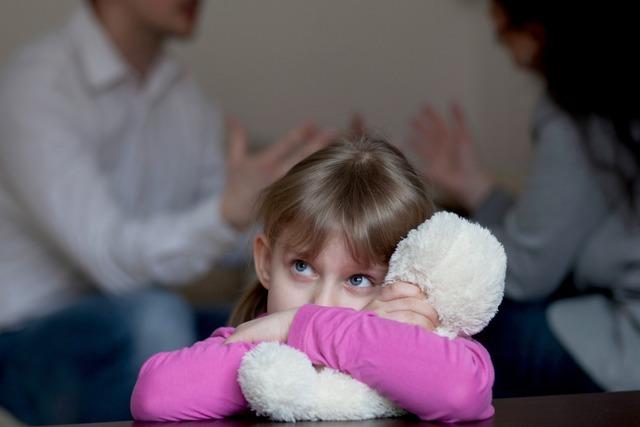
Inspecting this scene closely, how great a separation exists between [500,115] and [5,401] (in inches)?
67.8

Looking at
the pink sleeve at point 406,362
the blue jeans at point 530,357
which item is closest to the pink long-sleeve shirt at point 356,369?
the pink sleeve at point 406,362

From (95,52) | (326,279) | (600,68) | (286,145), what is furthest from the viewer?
(95,52)

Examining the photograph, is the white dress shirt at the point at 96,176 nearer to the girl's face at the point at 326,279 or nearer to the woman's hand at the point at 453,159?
the woman's hand at the point at 453,159

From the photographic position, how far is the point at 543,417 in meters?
0.74

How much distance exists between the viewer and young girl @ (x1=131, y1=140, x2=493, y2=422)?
28.9 inches

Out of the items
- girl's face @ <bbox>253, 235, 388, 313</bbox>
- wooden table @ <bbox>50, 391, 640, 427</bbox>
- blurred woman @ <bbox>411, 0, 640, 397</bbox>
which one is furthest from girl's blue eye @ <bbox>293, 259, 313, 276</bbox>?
blurred woman @ <bbox>411, 0, 640, 397</bbox>

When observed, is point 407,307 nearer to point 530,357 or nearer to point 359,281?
point 359,281

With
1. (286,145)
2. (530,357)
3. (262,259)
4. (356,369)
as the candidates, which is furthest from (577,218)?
(356,369)

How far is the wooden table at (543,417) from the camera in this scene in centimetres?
72

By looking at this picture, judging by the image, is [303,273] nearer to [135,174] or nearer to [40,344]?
[40,344]

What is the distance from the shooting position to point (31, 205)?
184 cm

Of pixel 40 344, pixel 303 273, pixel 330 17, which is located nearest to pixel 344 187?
pixel 303 273

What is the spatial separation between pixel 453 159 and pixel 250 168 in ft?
1.85

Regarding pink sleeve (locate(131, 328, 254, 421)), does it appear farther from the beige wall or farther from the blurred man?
the beige wall
